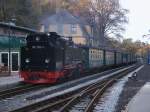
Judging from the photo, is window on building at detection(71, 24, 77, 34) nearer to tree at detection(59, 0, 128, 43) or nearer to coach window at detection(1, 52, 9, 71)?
tree at detection(59, 0, 128, 43)

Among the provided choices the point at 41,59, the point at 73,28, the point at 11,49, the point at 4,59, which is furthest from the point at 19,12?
the point at 41,59

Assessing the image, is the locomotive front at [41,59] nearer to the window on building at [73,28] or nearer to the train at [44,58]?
the train at [44,58]

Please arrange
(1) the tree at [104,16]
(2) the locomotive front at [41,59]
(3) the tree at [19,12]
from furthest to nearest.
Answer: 1. (1) the tree at [104,16]
2. (3) the tree at [19,12]
3. (2) the locomotive front at [41,59]

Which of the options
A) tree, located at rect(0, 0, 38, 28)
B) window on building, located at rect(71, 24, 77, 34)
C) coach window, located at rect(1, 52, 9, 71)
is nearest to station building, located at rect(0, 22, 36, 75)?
coach window, located at rect(1, 52, 9, 71)

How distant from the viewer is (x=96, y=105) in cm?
1717

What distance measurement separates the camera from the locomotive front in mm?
28000

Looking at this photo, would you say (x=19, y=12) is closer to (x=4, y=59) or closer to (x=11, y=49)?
(x=4, y=59)

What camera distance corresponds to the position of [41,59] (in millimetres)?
28453

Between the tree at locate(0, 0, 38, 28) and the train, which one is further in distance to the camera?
the tree at locate(0, 0, 38, 28)

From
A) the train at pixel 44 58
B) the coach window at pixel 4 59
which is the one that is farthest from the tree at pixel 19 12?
the train at pixel 44 58

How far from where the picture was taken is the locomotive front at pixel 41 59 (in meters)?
28.0

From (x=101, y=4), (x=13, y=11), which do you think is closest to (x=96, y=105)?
(x=13, y=11)

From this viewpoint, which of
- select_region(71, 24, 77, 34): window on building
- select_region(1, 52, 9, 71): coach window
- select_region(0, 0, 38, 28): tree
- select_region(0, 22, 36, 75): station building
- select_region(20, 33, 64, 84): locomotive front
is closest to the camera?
select_region(20, 33, 64, 84): locomotive front

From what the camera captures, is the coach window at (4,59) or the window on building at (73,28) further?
the window on building at (73,28)
